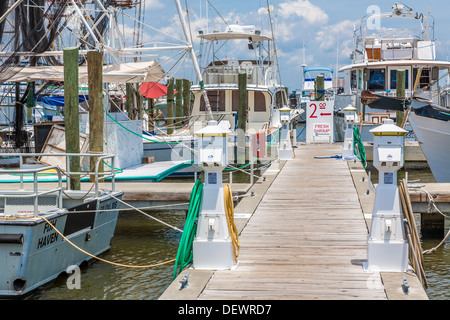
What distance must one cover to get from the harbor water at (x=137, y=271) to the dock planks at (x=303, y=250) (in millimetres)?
1551

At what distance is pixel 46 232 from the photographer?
344 inches

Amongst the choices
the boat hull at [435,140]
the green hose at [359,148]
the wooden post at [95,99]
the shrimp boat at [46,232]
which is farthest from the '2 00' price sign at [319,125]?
the shrimp boat at [46,232]

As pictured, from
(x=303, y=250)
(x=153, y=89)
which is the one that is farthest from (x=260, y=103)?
(x=303, y=250)

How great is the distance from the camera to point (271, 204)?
11281mm

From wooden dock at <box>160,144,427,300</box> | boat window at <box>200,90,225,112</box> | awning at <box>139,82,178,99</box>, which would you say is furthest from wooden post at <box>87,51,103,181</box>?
awning at <box>139,82,178,99</box>

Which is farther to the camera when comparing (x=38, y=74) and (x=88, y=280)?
(x=38, y=74)

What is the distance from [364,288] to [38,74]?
11634 mm

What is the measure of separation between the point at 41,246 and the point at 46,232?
203 millimetres

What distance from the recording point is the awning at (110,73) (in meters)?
15.5

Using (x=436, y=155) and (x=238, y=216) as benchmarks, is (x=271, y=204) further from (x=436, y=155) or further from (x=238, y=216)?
(x=436, y=155)

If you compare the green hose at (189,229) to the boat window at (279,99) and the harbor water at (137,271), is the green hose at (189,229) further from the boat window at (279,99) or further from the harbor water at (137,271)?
the boat window at (279,99)

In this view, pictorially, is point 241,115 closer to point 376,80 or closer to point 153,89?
point 376,80

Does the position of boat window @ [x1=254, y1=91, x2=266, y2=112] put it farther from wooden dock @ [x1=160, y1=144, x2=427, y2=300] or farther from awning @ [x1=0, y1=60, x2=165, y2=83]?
wooden dock @ [x1=160, y1=144, x2=427, y2=300]

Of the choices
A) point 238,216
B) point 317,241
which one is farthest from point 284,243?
point 238,216
